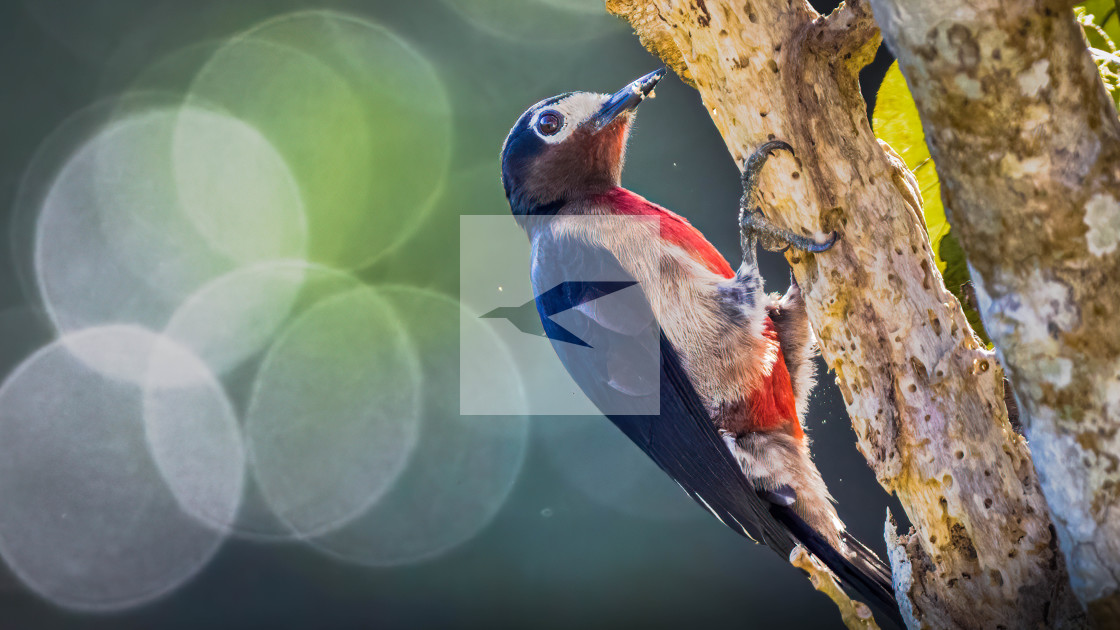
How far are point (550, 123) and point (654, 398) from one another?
0.73 metres

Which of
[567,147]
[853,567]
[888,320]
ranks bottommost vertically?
[853,567]

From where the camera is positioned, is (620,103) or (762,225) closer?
(762,225)

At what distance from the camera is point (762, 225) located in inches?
45.4

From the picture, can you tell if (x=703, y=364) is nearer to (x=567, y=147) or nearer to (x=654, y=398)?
(x=654, y=398)

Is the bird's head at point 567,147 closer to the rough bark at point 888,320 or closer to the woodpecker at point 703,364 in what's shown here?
the woodpecker at point 703,364

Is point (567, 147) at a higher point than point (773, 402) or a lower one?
higher

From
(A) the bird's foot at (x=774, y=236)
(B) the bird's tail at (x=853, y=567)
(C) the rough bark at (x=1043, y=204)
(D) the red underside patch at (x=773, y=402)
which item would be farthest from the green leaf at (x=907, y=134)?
(B) the bird's tail at (x=853, y=567)

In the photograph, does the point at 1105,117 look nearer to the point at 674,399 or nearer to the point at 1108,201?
the point at 1108,201

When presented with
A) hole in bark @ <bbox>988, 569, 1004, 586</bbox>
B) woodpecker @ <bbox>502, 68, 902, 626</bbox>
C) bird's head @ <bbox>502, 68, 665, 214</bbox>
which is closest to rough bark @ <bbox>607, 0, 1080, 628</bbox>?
hole in bark @ <bbox>988, 569, 1004, 586</bbox>

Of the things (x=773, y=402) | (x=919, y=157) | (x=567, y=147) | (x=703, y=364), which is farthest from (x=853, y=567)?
(x=567, y=147)

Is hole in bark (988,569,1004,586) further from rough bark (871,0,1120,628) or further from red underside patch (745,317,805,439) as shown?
red underside patch (745,317,805,439)

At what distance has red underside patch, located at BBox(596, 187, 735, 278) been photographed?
4.97 ft

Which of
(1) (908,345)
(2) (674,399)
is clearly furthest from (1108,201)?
(2) (674,399)

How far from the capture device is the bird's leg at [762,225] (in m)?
1.07
